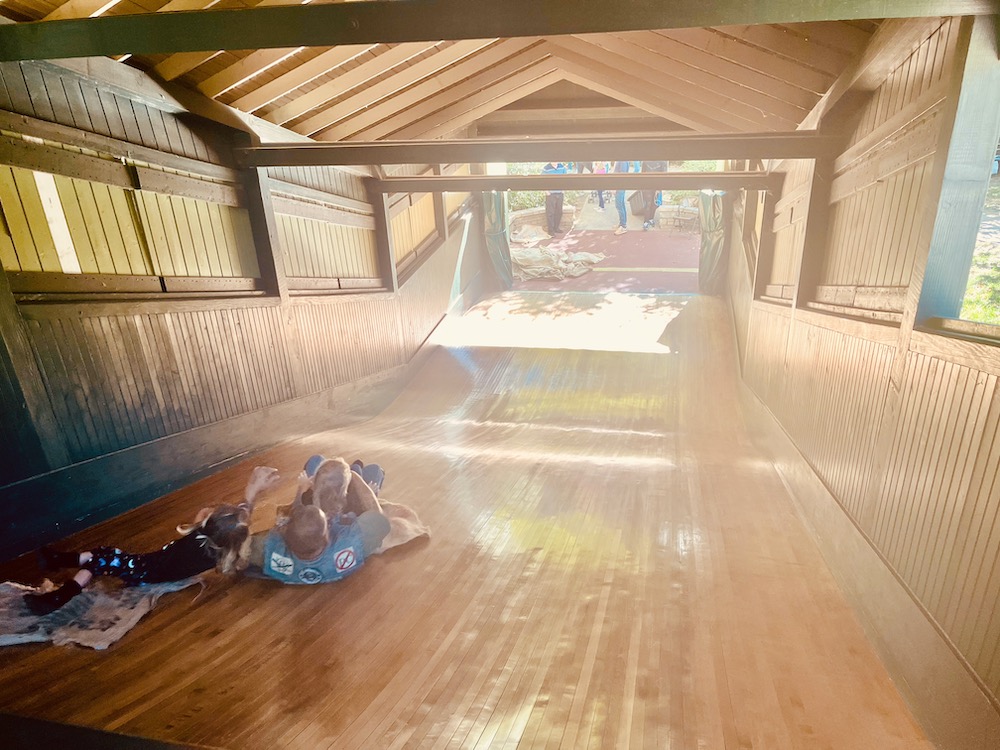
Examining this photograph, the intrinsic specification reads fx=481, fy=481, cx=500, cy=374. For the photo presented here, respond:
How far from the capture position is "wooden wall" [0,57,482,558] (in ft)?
10.5

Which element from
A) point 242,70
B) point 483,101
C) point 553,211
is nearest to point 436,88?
point 483,101

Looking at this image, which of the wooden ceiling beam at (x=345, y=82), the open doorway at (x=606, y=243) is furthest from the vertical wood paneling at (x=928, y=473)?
the open doorway at (x=606, y=243)

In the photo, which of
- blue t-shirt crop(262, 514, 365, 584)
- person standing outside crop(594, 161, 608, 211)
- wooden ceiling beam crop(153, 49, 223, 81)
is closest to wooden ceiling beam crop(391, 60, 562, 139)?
wooden ceiling beam crop(153, 49, 223, 81)

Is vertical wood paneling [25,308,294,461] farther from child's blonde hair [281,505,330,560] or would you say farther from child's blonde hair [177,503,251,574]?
child's blonde hair [281,505,330,560]

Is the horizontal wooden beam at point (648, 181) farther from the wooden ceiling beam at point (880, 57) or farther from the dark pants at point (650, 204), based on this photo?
the dark pants at point (650, 204)

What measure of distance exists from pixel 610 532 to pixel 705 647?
1.28 m

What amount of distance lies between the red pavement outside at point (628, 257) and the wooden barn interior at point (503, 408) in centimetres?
495

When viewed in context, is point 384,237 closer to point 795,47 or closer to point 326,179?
point 326,179

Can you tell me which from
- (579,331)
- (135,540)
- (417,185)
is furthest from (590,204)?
(135,540)

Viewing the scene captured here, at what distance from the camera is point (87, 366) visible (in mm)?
3568

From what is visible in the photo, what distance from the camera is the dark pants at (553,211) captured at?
16.2 meters

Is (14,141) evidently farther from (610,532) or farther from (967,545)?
(967,545)

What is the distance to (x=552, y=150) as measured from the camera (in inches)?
177

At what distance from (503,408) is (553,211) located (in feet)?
36.6
